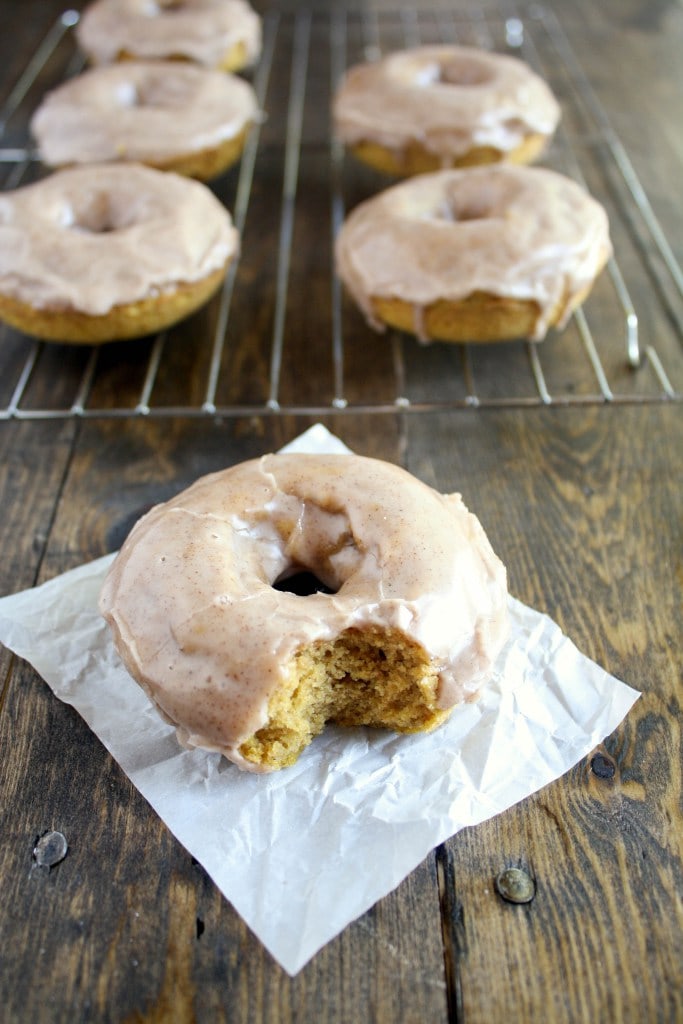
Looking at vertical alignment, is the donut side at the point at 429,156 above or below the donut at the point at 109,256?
below

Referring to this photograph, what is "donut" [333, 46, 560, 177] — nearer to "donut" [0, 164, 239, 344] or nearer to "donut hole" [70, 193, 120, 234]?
"donut" [0, 164, 239, 344]

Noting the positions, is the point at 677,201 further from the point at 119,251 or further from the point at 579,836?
the point at 579,836

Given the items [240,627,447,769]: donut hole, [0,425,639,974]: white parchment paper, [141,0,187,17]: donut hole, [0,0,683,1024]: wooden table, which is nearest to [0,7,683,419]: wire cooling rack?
[0,0,683,1024]: wooden table

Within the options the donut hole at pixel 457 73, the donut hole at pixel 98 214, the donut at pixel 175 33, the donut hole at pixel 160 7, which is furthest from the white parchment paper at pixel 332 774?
the donut hole at pixel 160 7

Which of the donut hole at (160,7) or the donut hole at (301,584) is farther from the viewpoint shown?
the donut hole at (160,7)

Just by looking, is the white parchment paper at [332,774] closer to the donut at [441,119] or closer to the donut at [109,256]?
the donut at [109,256]

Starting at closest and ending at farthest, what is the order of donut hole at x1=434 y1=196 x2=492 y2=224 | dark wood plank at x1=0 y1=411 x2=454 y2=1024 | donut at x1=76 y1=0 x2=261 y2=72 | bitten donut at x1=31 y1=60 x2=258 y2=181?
1. dark wood plank at x1=0 y1=411 x2=454 y2=1024
2. donut hole at x1=434 y1=196 x2=492 y2=224
3. bitten donut at x1=31 y1=60 x2=258 y2=181
4. donut at x1=76 y1=0 x2=261 y2=72
